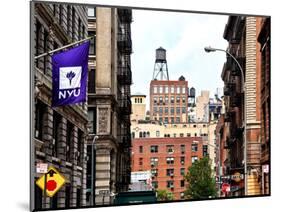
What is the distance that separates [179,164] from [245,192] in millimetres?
906

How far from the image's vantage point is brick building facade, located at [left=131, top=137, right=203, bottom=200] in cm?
820

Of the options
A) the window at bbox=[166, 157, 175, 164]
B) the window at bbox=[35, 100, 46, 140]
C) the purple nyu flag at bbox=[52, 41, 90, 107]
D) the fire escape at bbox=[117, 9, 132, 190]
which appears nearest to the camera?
the window at bbox=[35, 100, 46, 140]

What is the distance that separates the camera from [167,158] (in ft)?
27.3

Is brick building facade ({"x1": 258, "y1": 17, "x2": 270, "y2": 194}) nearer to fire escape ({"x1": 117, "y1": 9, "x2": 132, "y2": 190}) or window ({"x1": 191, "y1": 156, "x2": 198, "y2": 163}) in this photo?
window ({"x1": 191, "y1": 156, "x2": 198, "y2": 163})

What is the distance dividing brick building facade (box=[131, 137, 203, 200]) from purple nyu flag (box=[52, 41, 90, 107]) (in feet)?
2.89

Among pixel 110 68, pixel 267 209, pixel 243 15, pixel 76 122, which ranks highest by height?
pixel 243 15

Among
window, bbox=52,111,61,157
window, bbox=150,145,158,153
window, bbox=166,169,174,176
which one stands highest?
window, bbox=52,111,61,157

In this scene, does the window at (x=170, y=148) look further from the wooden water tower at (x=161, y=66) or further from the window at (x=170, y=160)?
the wooden water tower at (x=161, y=66)

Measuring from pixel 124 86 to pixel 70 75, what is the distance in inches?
24.5

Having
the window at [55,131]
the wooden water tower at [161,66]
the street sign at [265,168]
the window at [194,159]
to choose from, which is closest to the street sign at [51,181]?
the window at [55,131]

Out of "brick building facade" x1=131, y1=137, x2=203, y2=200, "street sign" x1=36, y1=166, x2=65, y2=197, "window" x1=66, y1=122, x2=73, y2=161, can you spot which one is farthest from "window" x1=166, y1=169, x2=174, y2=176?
"street sign" x1=36, y1=166, x2=65, y2=197

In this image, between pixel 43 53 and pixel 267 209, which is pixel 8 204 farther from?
pixel 267 209

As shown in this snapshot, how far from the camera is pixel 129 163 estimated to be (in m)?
8.10

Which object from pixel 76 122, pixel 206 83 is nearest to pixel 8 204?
pixel 76 122
